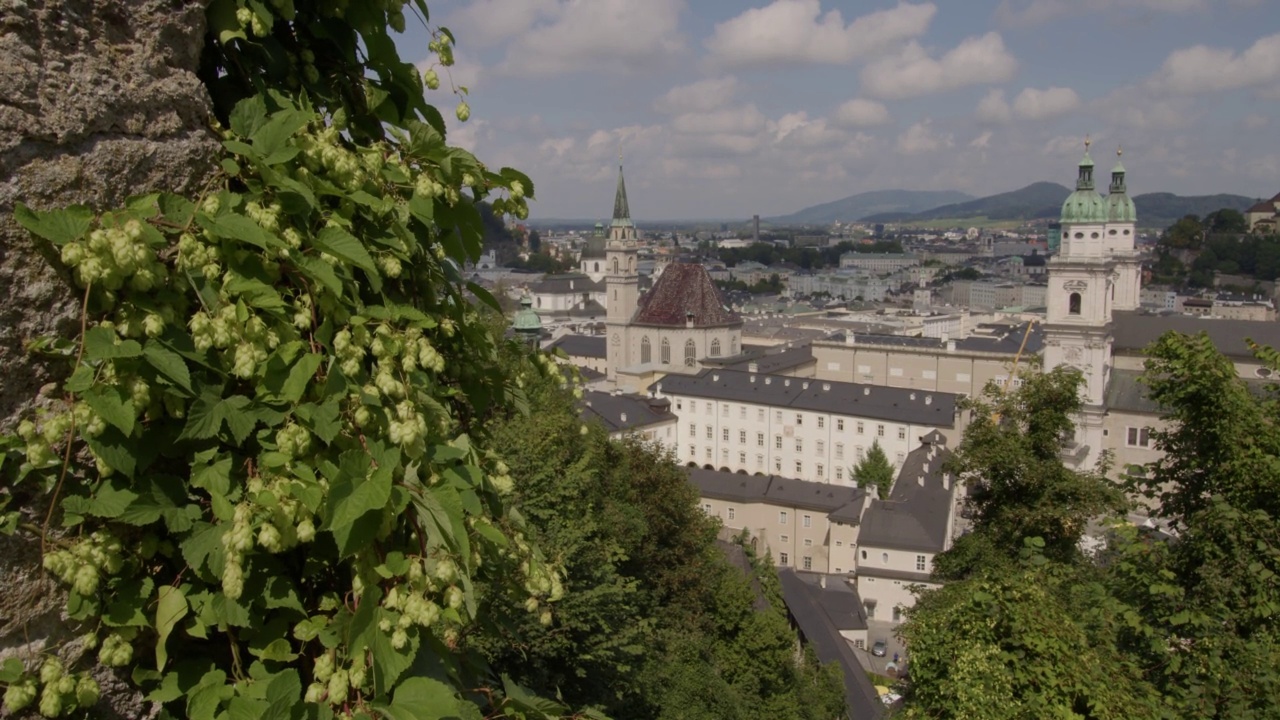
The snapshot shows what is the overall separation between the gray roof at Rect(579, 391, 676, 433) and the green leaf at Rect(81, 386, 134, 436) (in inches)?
1948

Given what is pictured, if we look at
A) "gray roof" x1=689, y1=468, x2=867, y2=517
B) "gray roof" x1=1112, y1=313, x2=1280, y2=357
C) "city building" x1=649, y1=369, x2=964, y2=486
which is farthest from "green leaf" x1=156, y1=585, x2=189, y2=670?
"gray roof" x1=1112, y1=313, x2=1280, y2=357

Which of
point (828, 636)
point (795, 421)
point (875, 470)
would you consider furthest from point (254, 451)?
point (795, 421)

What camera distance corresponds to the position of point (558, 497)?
14.8m

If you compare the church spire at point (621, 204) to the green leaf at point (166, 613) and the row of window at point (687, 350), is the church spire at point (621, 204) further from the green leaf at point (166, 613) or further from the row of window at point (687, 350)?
the green leaf at point (166, 613)

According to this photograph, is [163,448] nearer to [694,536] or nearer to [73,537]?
[73,537]

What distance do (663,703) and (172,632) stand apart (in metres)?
13.3

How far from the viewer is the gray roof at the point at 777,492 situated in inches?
1896

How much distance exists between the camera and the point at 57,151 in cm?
258

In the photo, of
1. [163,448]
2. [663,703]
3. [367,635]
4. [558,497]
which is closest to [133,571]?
[163,448]

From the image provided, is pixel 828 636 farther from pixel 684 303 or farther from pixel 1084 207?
pixel 684 303

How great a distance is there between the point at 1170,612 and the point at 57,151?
11240mm

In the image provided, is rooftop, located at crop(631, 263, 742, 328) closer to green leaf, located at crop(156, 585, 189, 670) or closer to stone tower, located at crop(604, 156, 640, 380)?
stone tower, located at crop(604, 156, 640, 380)

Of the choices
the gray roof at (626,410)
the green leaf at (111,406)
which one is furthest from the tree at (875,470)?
the green leaf at (111,406)

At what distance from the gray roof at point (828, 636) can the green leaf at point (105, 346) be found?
81.1 ft
